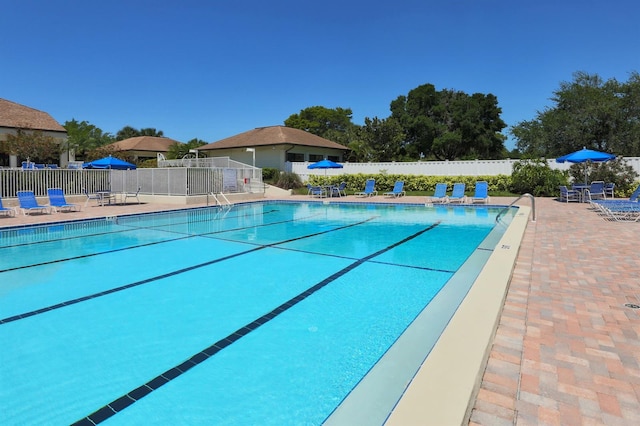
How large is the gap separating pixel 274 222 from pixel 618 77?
3438 cm

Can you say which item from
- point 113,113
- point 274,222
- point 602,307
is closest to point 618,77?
point 274,222

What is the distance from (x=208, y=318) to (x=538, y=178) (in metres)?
20.1

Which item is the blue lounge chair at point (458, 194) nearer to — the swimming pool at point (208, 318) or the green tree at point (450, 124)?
the swimming pool at point (208, 318)

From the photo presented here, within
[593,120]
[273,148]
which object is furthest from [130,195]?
[593,120]

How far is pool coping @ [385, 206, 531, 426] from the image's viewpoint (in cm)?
217

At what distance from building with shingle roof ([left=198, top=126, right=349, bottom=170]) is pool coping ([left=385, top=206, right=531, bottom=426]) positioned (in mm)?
26960

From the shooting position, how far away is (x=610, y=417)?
2156 mm

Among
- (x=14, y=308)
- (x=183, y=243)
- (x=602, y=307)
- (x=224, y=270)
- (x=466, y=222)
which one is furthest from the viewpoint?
(x=466, y=222)

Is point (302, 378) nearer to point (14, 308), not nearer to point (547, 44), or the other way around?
point (14, 308)

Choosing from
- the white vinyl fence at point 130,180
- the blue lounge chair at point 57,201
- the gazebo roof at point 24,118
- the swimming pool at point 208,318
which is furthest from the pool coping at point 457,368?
the gazebo roof at point 24,118

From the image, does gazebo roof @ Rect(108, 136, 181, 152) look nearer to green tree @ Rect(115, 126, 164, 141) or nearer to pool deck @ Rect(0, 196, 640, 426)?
green tree @ Rect(115, 126, 164, 141)

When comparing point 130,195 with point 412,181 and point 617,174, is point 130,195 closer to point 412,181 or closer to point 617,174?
point 412,181

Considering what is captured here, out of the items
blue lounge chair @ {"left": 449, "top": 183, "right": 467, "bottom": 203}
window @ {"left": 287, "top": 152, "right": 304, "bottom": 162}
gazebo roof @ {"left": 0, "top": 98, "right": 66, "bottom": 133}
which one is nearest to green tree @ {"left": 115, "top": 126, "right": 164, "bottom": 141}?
gazebo roof @ {"left": 0, "top": 98, "right": 66, "bottom": 133}

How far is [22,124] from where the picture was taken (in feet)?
99.3
